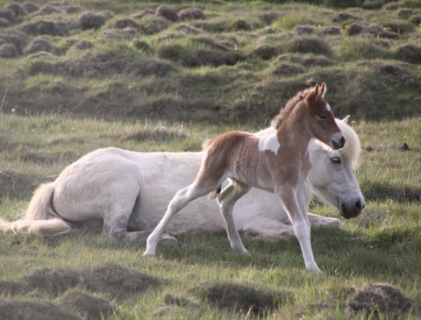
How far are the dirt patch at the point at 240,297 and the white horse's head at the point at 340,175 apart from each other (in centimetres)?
276

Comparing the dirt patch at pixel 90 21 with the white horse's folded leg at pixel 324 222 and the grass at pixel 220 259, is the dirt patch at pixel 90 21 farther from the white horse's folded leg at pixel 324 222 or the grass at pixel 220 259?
the white horse's folded leg at pixel 324 222

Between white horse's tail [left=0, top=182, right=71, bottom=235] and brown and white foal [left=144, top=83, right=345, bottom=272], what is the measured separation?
1.22 meters

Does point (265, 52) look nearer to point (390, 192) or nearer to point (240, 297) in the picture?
point (390, 192)

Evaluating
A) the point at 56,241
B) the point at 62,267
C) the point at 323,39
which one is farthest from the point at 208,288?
the point at 323,39

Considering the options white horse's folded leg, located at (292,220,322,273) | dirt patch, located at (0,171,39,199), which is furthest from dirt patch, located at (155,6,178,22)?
white horse's folded leg, located at (292,220,322,273)

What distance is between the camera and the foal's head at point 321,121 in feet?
23.4

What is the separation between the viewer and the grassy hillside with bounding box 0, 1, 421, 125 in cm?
1598

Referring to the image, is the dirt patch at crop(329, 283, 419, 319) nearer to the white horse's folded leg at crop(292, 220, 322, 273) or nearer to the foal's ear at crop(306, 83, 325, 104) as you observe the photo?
the white horse's folded leg at crop(292, 220, 322, 273)

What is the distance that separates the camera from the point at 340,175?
8.99 metres

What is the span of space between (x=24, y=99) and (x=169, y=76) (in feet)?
A: 9.92

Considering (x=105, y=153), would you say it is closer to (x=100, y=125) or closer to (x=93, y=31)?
(x=100, y=125)

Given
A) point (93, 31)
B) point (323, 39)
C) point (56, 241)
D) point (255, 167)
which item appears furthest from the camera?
point (93, 31)

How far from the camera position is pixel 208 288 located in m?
6.25

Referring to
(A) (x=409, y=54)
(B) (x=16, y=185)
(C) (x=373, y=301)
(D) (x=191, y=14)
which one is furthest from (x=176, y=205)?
(D) (x=191, y=14)
